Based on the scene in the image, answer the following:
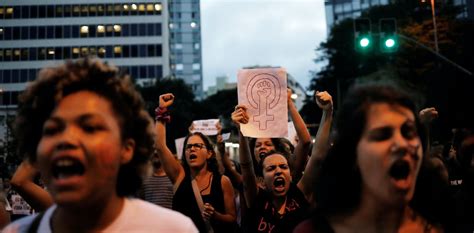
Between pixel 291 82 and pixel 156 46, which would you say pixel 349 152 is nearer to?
pixel 156 46

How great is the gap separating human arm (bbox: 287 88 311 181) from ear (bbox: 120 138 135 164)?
2.70 metres

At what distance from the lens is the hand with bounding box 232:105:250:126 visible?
5.02 meters

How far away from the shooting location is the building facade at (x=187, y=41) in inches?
5551

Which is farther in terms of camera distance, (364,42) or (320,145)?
(364,42)

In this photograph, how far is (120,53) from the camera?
68.4 m

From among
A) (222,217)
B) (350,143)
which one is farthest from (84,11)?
(350,143)

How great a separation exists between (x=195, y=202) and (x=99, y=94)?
2.70 meters

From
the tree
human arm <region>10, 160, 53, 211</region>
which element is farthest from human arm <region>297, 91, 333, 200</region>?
the tree

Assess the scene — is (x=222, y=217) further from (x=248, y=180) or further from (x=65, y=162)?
(x=65, y=162)

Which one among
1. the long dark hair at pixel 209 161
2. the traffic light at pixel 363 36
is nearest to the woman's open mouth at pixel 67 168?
the long dark hair at pixel 209 161

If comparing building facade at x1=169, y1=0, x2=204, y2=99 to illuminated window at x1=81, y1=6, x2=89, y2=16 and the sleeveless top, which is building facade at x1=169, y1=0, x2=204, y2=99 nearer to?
illuminated window at x1=81, y1=6, x2=89, y2=16

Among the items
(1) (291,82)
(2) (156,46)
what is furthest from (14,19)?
(1) (291,82)

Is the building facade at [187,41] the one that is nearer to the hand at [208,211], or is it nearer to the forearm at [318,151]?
the hand at [208,211]

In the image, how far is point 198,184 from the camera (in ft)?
16.4
